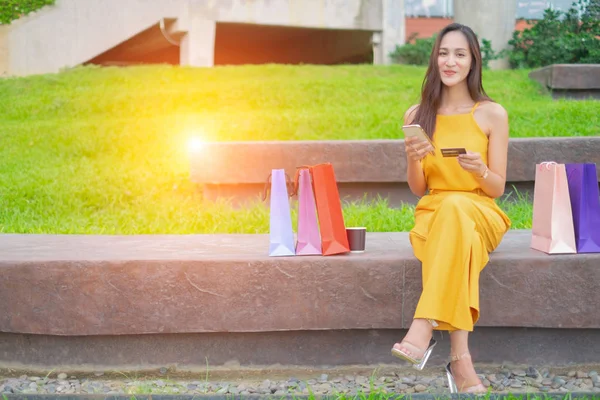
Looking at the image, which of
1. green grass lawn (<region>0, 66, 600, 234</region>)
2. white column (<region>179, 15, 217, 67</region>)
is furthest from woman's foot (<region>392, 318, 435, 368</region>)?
white column (<region>179, 15, 217, 67</region>)

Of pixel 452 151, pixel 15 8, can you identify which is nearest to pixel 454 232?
pixel 452 151

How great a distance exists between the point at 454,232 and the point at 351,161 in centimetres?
220

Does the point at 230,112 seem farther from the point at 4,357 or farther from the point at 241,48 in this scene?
the point at 241,48

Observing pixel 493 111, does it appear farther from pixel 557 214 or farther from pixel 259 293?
pixel 259 293

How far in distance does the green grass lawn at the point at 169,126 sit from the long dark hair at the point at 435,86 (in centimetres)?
114

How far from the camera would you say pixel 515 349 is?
2.82 metres

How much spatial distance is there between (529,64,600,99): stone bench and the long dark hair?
469 cm

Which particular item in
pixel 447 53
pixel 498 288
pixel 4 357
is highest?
pixel 447 53

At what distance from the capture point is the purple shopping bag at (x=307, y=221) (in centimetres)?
270

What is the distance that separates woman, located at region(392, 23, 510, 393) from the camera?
2328mm

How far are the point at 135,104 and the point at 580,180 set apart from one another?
5.54m

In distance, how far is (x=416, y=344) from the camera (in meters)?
2.29

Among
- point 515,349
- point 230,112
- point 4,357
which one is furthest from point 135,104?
point 515,349

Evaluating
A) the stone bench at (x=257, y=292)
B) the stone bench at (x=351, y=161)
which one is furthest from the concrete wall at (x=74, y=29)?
the stone bench at (x=257, y=292)
